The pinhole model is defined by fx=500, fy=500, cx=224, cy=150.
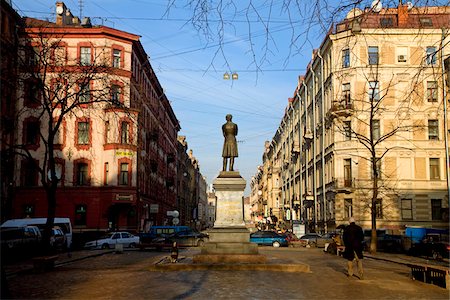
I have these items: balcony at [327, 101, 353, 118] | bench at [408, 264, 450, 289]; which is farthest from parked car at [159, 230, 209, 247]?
bench at [408, 264, 450, 289]

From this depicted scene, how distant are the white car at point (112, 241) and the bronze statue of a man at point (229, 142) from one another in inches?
A: 686

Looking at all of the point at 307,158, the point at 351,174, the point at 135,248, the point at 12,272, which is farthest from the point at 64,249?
the point at 307,158

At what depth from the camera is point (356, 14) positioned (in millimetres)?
7238

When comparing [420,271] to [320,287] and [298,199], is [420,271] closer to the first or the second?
[320,287]

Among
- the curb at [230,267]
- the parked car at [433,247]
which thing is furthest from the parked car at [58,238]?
the parked car at [433,247]

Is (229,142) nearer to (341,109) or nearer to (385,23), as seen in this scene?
(385,23)

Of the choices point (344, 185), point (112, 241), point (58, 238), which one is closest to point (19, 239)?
point (58, 238)

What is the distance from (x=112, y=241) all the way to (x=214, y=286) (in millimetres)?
26514

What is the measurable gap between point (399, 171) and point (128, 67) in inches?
1117

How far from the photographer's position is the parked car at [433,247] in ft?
92.7

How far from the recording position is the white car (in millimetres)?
37875

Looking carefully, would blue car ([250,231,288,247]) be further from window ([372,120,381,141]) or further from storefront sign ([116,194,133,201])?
window ([372,120,381,141])

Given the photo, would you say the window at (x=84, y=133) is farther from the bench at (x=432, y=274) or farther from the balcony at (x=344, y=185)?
the bench at (x=432, y=274)

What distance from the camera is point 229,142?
22.5 metres
